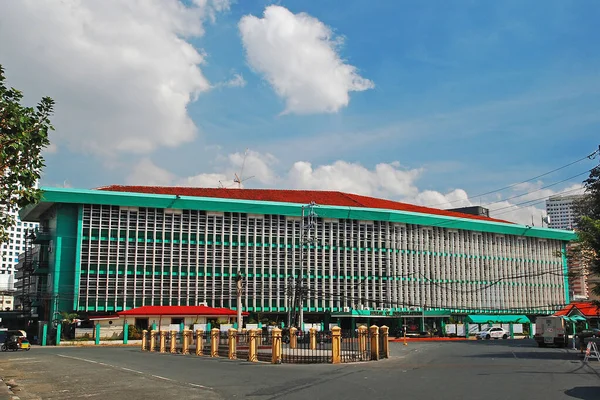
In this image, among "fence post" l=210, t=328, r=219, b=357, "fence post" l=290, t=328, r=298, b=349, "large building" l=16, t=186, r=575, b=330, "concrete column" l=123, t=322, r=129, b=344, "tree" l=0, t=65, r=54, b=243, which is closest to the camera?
"tree" l=0, t=65, r=54, b=243

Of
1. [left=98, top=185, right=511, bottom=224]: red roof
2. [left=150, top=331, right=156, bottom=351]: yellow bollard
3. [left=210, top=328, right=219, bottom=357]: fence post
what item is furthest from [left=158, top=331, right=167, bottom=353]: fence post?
[left=98, top=185, right=511, bottom=224]: red roof

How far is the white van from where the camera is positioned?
39.8m

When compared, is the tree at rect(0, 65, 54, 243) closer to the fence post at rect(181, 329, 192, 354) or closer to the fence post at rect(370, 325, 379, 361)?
the fence post at rect(370, 325, 379, 361)

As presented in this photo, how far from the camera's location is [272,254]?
254 feet

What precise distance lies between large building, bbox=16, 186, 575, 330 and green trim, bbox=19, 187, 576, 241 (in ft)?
0.47

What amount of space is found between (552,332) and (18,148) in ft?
124

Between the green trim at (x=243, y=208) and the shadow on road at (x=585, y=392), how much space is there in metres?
53.7

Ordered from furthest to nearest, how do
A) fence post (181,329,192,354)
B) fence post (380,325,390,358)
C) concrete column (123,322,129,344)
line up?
concrete column (123,322,129,344), fence post (181,329,192,354), fence post (380,325,390,358)

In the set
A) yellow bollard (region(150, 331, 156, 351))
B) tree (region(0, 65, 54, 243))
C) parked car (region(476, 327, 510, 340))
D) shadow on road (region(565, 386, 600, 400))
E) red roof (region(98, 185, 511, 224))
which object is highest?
red roof (region(98, 185, 511, 224))

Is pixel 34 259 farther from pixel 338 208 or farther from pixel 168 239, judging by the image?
pixel 338 208


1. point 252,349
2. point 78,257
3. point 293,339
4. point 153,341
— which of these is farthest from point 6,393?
point 78,257

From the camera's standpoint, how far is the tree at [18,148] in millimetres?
11227

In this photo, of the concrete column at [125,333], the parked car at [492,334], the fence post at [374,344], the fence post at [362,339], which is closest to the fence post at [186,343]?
the fence post at [362,339]

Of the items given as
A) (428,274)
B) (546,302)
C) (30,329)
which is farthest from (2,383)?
(546,302)
